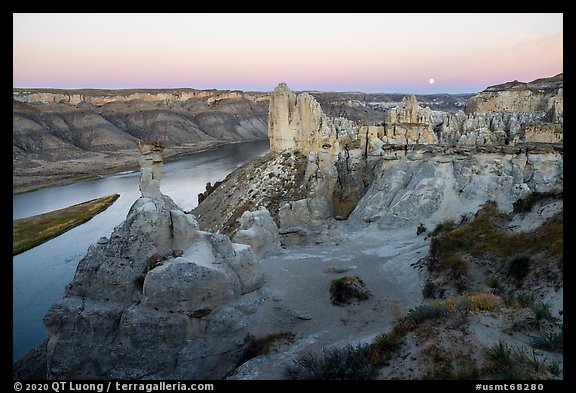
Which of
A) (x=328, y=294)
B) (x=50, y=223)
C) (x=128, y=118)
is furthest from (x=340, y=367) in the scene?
(x=128, y=118)

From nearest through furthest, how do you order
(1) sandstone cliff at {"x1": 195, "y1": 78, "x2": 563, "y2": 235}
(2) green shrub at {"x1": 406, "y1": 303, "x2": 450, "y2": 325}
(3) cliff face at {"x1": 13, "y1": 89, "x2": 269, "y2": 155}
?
1. (2) green shrub at {"x1": 406, "y1": 303, "x2": 450, "y2": 325}
2. (1) sandstone cliff at {"x1": 195, "y1": 78, "x2": 563, "y2": 235}
3. (3) cliff face at {"x1": 13, "y1": 89, "x2": 269, "y2": 155}

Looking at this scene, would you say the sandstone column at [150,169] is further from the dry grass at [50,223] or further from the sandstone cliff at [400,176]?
the dry grass at [50,223]

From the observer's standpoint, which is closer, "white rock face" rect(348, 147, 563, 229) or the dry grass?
"white rock face" rect(348, 147, 563, 229)

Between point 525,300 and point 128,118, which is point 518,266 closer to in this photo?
point 525,300

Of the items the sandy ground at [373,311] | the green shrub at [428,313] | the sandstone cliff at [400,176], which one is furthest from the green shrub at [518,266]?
the sandstone cliff at [400,176]

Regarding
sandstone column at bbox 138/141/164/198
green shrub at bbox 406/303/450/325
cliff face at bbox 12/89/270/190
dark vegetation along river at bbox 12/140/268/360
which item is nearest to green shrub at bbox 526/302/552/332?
green shrub at bbox 406/303/450/325

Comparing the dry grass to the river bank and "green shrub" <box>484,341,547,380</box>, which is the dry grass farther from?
"green shrub" <box>484,341,547,380</box>
